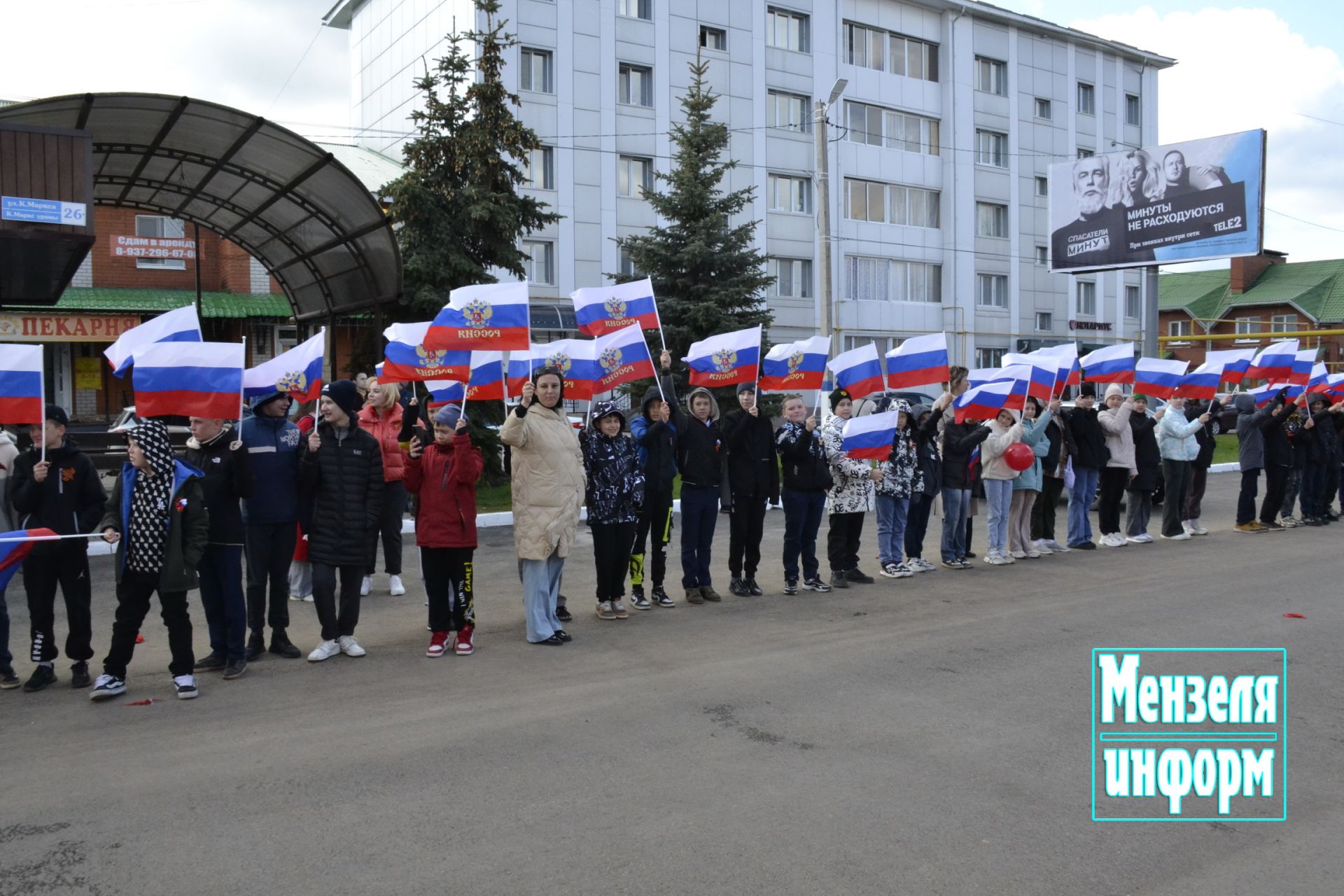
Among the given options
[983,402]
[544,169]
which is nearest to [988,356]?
[544,169]

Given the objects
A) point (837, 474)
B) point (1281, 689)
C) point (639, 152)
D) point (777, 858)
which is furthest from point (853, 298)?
point (777, 858)

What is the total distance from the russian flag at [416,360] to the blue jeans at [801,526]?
128 inches

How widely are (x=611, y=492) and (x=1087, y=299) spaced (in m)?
44.4

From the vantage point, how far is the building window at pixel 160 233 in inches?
1280

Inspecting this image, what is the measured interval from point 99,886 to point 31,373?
4.27 m

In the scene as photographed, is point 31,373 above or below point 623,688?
above

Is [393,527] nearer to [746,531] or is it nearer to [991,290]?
[746,531]

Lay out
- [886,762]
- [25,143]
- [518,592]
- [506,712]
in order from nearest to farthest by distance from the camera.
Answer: [886,762] → [506,712] → [518,592] → [25,143]

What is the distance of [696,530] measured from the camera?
971cm

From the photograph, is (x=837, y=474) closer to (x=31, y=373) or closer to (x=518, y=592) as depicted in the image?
(x=518, y=592)

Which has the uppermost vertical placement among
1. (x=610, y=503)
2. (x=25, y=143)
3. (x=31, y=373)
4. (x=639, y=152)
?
(x=639, y=152)

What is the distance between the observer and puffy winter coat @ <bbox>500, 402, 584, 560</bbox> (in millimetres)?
7914

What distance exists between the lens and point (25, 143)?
11531 mm

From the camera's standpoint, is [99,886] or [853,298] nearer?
[99,886]
